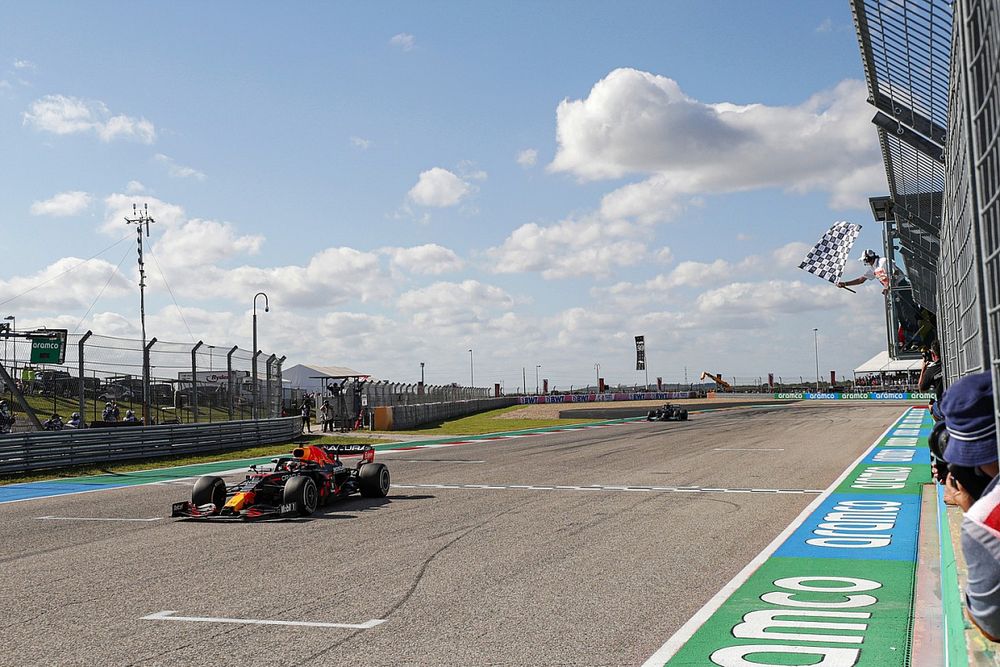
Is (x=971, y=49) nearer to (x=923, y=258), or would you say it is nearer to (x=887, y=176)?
(x=887, y=176)

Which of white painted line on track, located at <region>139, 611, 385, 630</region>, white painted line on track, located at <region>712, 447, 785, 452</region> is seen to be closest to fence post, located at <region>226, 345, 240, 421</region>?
white painted line on track, located at <region>712, 447, 785, 452</region>

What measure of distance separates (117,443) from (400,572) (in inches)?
555

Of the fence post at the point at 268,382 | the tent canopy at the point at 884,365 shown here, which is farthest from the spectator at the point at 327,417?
the tent canopy at the point at 884,365

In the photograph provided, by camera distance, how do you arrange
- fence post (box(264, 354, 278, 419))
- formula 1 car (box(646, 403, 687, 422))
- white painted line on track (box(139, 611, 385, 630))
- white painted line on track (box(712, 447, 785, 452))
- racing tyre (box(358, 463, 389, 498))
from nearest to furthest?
1. white painted line on track (box(139, 611, 385, 630))
2. racing tyre (box(358, 463, 389, 498))
3. white painted line on track (box(712, 447, 785, 452))
4. fence post (box(264, 354, 278, 419))
5. formula 1 car (box(646, 403, 687, 422))

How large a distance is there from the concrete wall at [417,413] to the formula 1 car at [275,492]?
946 inches

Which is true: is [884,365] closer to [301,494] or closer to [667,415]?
[667,415]

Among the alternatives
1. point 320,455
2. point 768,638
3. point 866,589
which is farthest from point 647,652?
point 320,455

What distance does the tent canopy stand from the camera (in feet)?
236

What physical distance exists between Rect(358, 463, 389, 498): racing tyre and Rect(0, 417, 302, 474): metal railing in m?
8.58

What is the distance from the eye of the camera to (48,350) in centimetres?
1889

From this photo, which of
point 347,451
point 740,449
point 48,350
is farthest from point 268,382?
point 347,451

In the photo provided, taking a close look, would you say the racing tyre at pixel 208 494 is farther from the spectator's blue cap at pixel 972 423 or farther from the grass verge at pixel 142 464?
the spectator's blue cap at pixel 972 423

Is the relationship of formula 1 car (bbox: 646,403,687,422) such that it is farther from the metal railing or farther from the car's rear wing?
the car's rear wing

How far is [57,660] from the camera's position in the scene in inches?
189
